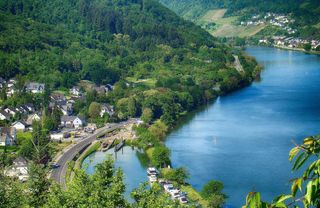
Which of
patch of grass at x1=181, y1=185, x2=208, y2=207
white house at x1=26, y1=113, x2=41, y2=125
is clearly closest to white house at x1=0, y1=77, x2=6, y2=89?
white house at x1=26, y1=113, x2=41, y2=125

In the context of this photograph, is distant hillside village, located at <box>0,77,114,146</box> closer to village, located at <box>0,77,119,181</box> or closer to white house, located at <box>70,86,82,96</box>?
village, located at <box>0,77,119,181</box>

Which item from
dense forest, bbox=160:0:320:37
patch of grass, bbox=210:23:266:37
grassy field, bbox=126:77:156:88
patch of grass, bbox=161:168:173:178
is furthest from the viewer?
patch of grass, bbox=210:23:266:37

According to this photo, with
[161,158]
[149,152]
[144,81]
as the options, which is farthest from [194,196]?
[144,81]

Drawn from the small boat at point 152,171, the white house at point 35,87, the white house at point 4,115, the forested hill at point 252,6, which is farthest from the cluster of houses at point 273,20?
the small boat at point 152,171

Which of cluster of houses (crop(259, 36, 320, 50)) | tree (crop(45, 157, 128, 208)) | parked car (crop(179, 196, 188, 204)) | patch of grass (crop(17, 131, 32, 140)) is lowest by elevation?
parked car (crop(179, 196, 188, 204))

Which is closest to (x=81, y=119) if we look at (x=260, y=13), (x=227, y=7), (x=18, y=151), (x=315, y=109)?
(x=18, y=151)

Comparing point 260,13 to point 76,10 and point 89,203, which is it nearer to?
point 76,10
